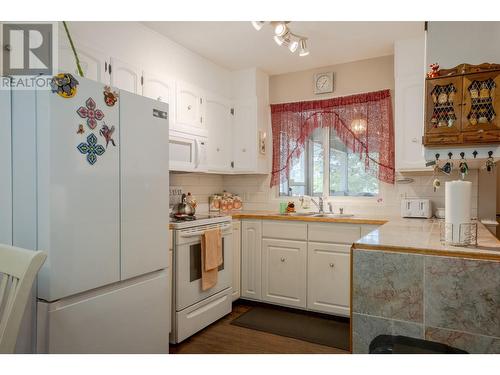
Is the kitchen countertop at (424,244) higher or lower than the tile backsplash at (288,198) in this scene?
lower

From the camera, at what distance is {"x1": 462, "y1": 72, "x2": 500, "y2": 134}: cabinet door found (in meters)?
1.88

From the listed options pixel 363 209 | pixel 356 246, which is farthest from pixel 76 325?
pixel 363 209

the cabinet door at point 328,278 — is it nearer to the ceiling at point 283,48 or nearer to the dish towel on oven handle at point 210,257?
the dish towel on oven handle at point 210,257

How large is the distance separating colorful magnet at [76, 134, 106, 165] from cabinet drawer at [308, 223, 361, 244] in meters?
1.96

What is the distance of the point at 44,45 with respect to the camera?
2055 millimetres

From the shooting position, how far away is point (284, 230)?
10.7ft

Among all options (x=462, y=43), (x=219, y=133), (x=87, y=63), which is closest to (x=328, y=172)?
(x=219, y=133)

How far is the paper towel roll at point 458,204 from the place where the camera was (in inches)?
61.9

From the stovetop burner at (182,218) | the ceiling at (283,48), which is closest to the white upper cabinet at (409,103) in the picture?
the ceiling at (283,48)

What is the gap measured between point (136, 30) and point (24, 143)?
1.47m

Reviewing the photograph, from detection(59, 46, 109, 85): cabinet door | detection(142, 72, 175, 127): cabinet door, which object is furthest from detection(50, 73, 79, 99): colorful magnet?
detection(142, 72, 175, 127): cabinet door

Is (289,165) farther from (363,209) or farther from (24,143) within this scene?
(24,143)

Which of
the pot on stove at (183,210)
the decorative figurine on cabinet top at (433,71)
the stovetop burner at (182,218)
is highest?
the decorative figurine on cabinet top at (433,71)

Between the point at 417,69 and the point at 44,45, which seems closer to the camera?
the point at 44,45
